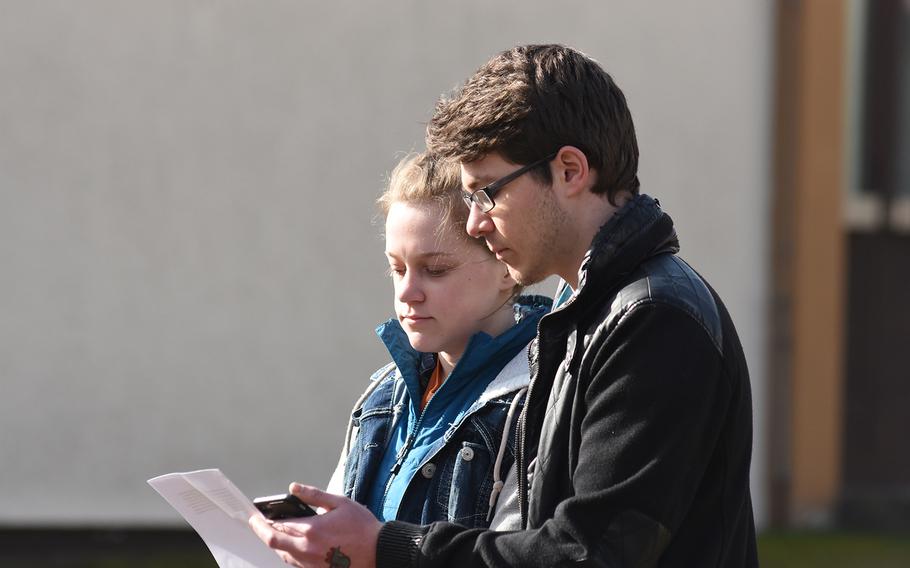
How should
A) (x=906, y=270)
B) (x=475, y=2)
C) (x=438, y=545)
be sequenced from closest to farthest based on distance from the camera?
(x=438, y=545), (x=475, y=2), (x=906, y=270)

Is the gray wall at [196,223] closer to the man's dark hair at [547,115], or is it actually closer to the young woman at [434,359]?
the young woman at [434,359]

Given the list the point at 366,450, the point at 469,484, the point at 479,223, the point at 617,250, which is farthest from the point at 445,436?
the point at 617,250

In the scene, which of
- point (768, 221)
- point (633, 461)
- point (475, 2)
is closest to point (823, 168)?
point (768, 221)

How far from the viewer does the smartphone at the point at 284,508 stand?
194cm

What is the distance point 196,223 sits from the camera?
580cm

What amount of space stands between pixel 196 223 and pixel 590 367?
4.32 metres

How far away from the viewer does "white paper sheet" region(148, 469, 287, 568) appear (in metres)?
2.03

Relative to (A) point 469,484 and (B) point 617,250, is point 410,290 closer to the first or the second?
(A) point 469,484

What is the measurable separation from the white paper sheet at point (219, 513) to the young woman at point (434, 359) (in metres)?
0.25

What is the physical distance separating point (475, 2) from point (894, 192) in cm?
312

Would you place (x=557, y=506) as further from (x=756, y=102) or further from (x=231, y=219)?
(x=756, y=102)

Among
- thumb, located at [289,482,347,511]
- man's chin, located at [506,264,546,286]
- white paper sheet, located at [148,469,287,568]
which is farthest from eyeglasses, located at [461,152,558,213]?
white paper sheet, located at [148,469,287,568]

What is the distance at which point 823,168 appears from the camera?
22.7 feet

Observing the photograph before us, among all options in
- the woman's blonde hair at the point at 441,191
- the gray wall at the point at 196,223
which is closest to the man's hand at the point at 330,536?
the woman's blonde hair at the point at 441,191
